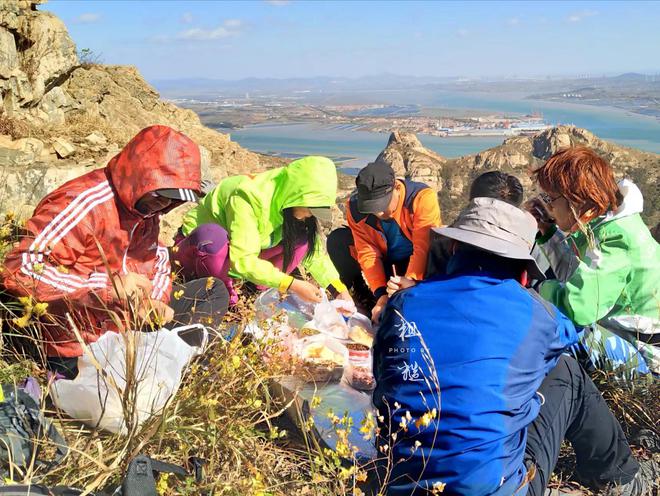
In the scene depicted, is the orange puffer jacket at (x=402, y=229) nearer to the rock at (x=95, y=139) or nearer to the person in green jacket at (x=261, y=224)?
the person in green jacket at (x=261, y=224)

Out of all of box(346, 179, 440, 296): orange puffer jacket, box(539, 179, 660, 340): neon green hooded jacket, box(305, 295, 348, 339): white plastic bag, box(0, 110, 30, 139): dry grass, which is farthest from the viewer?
box(0, 110, 30, 139): dry grass

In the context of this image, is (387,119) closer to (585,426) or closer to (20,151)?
(20,151)

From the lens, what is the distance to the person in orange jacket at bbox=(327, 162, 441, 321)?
3.90m

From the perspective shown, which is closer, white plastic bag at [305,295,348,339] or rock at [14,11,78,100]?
white plastic bag at [305,295,348,339]

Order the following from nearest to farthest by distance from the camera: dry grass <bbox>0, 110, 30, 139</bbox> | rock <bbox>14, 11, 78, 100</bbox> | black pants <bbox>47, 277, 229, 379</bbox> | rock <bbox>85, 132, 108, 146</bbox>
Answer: black pants <bbox>47, 277, 229, 379</bbox> < dry grass <bbox>0, 110, 30, 139</bbox> < rock <bbox>85, 132, 108, 146</bbox> < rock <bbox>14, 11, 78, 100</bbox>

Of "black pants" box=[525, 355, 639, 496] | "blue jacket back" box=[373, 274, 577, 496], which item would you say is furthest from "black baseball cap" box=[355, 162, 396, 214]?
"blue jacket back" box=[373, 274, 577, 496]

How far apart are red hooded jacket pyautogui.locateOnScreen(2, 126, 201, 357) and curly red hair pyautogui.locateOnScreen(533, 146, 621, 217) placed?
192 cm

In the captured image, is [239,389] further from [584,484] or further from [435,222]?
[435,222]

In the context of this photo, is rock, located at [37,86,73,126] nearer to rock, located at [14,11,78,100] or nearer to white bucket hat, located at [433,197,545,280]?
rock, located at [14,11,78,100]

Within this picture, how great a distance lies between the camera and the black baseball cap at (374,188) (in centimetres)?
387

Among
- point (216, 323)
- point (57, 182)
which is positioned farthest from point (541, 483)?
point (57, 182)

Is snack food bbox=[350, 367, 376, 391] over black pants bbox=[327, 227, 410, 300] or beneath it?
beneath

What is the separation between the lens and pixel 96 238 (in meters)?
2.64

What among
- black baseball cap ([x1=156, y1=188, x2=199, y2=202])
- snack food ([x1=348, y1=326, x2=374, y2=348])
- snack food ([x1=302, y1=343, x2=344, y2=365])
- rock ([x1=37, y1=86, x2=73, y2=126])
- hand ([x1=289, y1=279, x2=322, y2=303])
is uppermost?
rock ([x1=37, y1=86, x2=73, y2=126])
